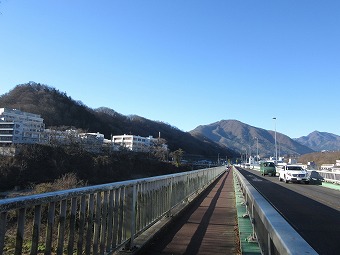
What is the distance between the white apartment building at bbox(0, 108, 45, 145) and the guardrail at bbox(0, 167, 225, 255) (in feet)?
345

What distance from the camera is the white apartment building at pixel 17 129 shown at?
10738cm

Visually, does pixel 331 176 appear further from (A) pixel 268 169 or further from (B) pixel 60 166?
(B) pixel 60 166

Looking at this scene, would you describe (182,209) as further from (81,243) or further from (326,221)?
(81,243)

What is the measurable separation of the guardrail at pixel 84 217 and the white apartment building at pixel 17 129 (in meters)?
105

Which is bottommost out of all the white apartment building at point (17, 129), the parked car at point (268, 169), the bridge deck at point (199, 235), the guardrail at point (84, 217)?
the bridge deck at point (199, 235)

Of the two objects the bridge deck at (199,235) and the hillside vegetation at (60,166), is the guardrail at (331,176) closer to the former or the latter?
the bridge deck at (199,235)

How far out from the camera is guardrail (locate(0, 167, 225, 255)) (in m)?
3.44

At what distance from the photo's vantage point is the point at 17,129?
4289 inches

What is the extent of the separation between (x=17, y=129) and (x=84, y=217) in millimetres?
114468

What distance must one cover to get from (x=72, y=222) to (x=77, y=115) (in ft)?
604

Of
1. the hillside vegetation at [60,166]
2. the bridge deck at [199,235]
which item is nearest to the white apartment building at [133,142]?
Answer: the hillside vegetation at [60,166]

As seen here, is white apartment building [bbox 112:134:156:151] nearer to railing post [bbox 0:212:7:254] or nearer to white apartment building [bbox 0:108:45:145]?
white apartment building [bbox 0:108:45:145]

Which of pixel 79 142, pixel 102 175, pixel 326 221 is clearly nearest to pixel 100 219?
pixel 326 221

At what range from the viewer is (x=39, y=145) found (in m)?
96.7
